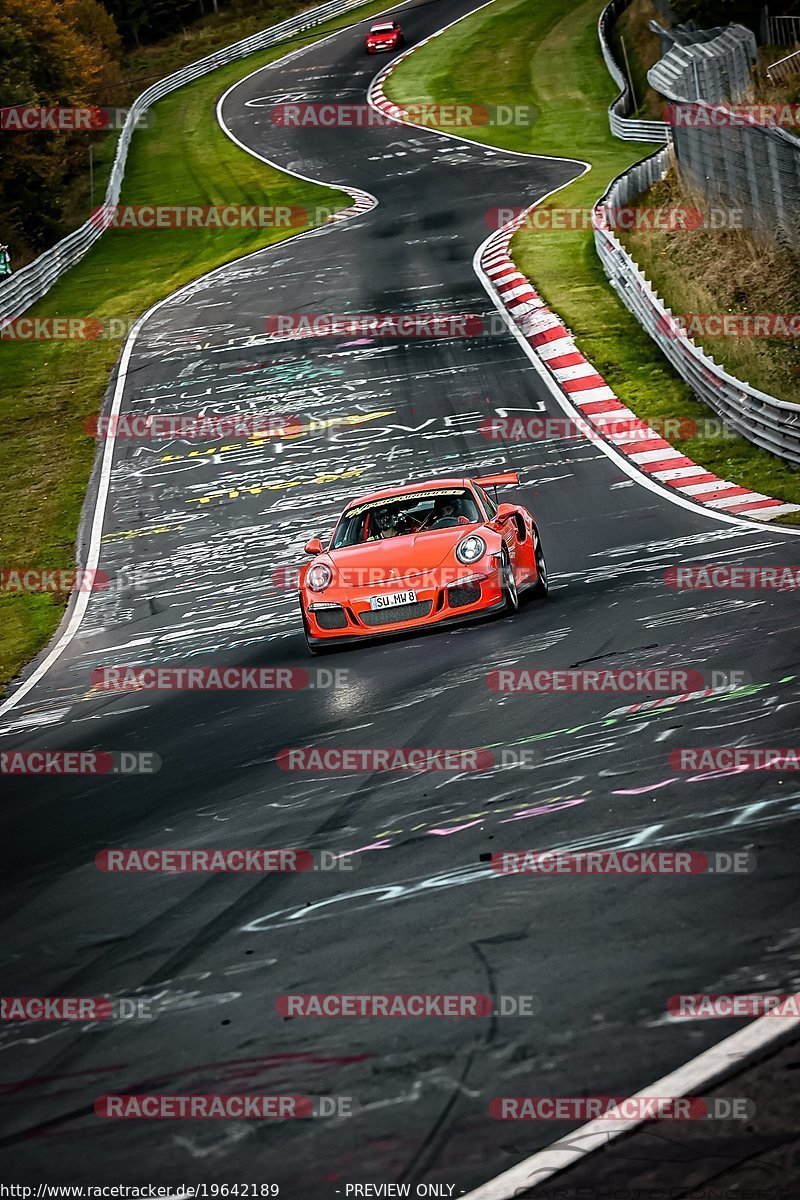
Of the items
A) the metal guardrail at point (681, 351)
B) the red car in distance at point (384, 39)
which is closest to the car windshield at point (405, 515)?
the metal guardrail at point (681, 351)

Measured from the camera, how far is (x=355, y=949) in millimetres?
5855

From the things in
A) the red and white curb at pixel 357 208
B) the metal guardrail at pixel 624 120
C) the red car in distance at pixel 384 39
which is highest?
the red car in distance at pixel 384 39

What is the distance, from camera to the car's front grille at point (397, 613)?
11.7 metres

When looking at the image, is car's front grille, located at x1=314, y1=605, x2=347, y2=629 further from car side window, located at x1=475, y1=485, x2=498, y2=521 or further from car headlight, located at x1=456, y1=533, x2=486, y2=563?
car side window, located at x1=475, y1=485, x2=498, y2=521

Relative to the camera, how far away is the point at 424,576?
1174 cm

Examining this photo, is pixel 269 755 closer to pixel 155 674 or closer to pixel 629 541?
pixel 155 674

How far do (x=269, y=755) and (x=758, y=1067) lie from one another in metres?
4.93

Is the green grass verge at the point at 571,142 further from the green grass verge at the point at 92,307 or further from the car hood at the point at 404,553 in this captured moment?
the green grass verge at the point at 92,307

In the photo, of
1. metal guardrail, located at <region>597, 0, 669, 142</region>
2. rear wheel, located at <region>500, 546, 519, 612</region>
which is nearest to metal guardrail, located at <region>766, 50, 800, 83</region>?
metal guardrail, located at <region>597, 0, 669, 142</region>

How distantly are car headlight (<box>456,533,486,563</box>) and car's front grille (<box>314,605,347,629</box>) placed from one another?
1033 millimetres

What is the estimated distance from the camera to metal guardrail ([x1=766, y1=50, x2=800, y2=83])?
93.7ft

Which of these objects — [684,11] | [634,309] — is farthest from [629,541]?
[684,11]

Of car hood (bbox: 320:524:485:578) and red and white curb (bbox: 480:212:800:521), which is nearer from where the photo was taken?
car hood (bbox: 320:524:485:578)

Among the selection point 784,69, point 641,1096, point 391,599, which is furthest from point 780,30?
point 641,1096
